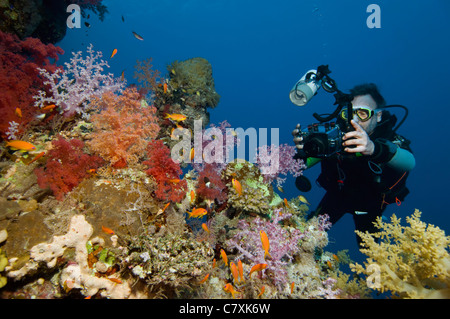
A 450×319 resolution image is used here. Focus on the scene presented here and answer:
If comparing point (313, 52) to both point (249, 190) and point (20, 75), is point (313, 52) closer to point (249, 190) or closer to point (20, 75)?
point (249, 190)

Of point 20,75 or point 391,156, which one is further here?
point 20,75

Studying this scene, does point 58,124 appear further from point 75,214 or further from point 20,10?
point 20,10

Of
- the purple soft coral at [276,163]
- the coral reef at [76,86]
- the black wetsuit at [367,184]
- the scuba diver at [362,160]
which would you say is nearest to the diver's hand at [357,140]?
the scuba diver at [362,160]

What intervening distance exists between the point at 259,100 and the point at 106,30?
74335 millimetres

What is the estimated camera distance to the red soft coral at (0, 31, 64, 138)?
3773mm

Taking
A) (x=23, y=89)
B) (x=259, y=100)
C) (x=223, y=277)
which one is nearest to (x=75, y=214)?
(x=223, y=277)

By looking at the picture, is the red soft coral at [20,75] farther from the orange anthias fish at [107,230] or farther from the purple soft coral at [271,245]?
the purple soft coral at [271,245]

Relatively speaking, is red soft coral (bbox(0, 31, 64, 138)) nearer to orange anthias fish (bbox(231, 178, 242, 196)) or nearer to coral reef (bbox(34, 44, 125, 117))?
coral reef (bbox(34, 44, 125, 117))

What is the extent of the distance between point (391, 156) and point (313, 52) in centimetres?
8923

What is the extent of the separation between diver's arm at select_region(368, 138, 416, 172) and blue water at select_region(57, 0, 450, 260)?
44.2m

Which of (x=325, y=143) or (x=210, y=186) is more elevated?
(x=325, y=143)

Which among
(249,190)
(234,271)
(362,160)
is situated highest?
(362,160)

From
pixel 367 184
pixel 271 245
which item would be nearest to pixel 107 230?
pixel 271 245

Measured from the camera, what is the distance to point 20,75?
13.8 ft
